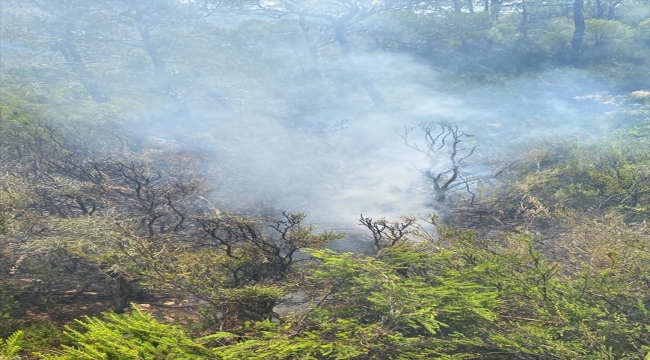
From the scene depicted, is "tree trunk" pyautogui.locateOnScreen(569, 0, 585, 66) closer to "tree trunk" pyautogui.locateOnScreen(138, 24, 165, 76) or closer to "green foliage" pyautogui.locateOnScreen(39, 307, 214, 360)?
"tree trunk" pyautogui.locateOnScreen(138, 24, 165, 76)

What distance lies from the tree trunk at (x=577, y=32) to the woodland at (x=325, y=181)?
12 cm

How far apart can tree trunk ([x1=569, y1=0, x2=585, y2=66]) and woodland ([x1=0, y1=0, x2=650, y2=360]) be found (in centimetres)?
12

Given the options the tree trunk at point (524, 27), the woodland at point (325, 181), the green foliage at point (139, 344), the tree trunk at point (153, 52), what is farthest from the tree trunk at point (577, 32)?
the green foliage at point (139, 344)

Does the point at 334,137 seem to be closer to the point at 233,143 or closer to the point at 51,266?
the point at 233,143

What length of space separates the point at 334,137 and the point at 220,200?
705cm

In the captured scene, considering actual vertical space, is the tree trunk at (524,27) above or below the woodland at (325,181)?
above

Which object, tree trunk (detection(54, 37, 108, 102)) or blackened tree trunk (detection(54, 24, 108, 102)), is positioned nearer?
blackened tree trunk (detection(54, 24, 108, 102))

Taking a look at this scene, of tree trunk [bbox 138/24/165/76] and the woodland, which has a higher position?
tree trunk [bbox 138/24/165/76]

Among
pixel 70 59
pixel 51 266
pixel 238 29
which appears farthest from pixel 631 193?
pixel 70 59

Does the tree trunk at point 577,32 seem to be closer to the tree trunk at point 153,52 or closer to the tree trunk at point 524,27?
the tree trunk at point 524,27

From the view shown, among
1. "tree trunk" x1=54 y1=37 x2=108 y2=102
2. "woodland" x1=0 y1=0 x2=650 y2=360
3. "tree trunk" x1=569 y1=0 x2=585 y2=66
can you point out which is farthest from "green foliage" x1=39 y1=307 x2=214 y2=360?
"tree trunk" x1=569 y1=0 x2=585 y2=66

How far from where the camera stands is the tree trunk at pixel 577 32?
18375 mm

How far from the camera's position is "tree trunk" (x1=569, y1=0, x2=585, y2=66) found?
723 inches

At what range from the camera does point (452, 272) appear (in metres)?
3.99
